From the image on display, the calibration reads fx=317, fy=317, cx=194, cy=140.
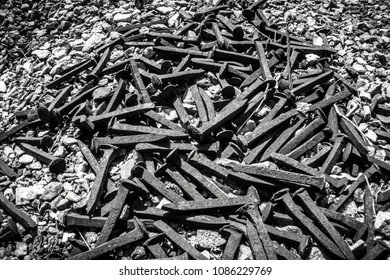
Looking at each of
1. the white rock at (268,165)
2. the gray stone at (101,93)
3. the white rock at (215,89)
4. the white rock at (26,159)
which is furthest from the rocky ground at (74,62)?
the white rock at (215,89)

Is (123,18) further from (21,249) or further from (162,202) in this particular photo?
(21,249)

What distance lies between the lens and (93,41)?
17.9 feet

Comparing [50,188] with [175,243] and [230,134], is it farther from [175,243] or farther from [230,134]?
[230,134]

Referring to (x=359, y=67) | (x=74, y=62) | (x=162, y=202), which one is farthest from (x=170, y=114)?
(x=359, y=67)

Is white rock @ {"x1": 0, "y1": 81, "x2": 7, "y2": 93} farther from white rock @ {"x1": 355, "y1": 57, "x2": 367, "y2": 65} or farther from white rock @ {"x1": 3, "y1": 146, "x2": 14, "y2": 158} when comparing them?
white rock @ {"x1": 355, "y1": 57, "x2": 367, "y2": 65}

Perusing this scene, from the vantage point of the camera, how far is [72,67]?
16.3 ft

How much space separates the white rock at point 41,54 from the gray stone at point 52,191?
2.70m

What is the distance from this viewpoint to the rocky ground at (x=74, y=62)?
132 inches

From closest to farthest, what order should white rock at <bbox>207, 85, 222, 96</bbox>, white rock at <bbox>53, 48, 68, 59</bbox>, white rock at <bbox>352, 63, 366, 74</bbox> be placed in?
white rock at <bbox>207, 85, 222, 96</bbox> < white rock at <bbox>352, 63, 366, 74</bbox> < white rock at <bbox>53, 48, 68, 59</bbox>

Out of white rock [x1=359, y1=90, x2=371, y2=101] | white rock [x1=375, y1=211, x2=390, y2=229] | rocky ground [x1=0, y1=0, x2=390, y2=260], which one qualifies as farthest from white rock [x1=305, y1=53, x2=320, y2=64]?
white rock [x1=375, y1=211, x2=390, y2=229]

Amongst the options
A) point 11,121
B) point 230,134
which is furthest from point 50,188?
point 230,134

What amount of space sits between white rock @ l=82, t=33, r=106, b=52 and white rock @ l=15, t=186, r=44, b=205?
2.67m

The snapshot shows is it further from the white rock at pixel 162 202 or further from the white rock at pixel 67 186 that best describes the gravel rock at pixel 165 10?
the white rock at pixel 162 202

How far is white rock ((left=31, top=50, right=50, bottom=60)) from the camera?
212 inches
